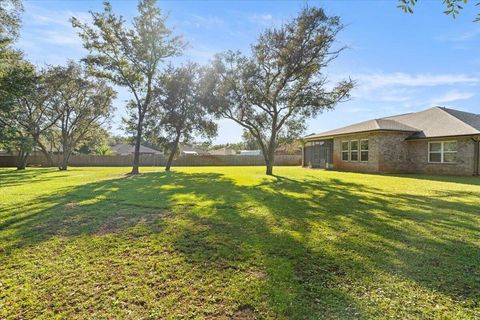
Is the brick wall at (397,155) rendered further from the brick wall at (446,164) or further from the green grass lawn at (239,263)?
the green grass lawn at (239,263)

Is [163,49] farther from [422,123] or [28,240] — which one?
[422,123]

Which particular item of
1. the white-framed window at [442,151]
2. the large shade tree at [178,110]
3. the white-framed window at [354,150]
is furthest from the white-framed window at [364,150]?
the large shade tree at [178,110]

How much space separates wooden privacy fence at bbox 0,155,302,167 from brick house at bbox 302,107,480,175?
14943 millimetres

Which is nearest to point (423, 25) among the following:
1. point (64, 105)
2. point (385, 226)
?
point (385, 226)

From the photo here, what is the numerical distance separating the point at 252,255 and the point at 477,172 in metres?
16.1

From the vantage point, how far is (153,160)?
31.4 meters

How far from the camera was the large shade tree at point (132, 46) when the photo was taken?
16188 millimetres

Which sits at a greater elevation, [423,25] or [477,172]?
[423,25]

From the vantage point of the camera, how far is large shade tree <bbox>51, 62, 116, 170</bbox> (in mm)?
21658

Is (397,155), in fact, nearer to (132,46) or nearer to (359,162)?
(359,162)

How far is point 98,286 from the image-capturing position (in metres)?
2.79

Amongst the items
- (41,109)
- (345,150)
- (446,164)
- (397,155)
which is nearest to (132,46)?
(41,109)

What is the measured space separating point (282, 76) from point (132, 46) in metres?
9.74

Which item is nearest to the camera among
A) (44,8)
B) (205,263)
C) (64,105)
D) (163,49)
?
(205,263)
